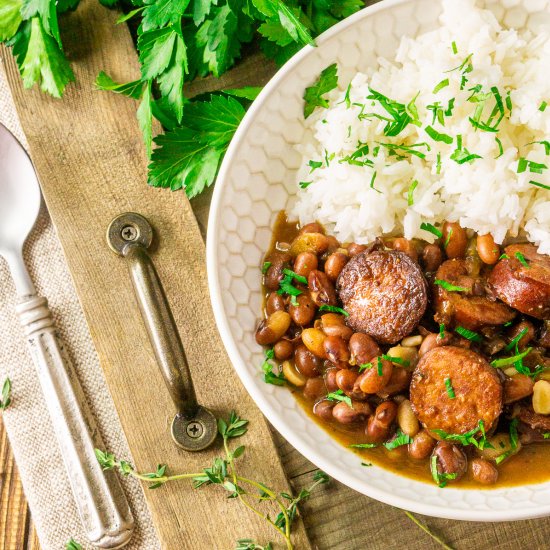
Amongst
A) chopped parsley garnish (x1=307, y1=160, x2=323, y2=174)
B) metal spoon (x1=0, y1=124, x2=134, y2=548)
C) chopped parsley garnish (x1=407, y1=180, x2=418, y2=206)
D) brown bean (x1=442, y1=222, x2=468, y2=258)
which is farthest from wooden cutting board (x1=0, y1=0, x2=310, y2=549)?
brown bean (x1=442, y1=222, x2=468, y2=258)

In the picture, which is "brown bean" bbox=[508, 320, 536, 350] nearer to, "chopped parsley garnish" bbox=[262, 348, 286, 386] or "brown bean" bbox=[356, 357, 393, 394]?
"brown bean" bbox=[356, 357, 393, 394]

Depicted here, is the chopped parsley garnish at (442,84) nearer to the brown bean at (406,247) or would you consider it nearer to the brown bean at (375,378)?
the brown bean at (406,247)

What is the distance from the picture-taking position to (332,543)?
3.05m

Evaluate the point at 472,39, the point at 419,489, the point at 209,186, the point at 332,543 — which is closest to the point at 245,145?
the point at 209,186

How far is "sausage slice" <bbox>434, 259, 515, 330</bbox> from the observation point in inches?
102

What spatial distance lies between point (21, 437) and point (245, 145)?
6.04 feet

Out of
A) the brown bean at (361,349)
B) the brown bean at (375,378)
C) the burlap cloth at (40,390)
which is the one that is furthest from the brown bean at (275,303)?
the burlap cloth at (40,390)

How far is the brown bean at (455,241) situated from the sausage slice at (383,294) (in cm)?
17

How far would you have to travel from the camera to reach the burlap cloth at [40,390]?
3322 millimetres

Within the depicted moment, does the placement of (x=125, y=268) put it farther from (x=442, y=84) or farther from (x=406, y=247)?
(x=442, y=84)

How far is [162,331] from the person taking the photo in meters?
2.71

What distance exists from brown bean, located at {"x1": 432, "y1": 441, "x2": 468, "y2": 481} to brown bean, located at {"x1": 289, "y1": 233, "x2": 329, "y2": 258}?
0.90m

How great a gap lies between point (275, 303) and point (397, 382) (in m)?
0.59

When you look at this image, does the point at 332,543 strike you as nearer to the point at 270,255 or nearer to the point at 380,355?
the point at 380,355
